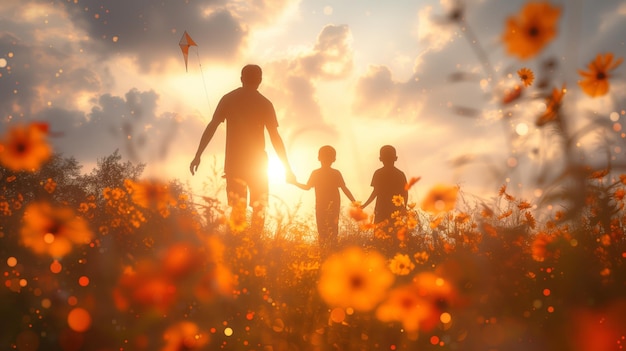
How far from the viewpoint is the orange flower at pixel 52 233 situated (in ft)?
10.1

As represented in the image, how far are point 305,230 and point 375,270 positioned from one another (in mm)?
1566

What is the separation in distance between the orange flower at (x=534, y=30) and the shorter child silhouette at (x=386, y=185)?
6.29 m

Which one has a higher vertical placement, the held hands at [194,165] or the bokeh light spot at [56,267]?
the held hands at [194,165]

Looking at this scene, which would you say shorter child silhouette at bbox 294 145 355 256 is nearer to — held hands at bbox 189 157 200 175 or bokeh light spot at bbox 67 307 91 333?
held hands at bbox 189 157 200 175

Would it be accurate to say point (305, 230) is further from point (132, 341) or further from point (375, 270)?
point (132, 341)

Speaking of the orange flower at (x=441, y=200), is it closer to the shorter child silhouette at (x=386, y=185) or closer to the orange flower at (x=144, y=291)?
the orange flower at (x=144, y=291)

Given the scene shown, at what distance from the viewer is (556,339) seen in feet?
8.41

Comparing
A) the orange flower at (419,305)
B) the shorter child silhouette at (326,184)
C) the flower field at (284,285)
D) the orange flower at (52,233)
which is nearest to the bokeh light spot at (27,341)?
the flower field at (284,285)

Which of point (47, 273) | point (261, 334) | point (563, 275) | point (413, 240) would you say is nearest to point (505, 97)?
point (261, 334)

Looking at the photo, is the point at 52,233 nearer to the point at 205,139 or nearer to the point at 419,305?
the point at 419,305

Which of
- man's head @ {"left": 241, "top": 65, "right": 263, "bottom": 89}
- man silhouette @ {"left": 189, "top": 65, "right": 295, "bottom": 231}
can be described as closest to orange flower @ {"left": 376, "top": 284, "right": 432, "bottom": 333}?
man silhouette @ {"left": 189, "top": 65, "right": 295, "bottom": 231}

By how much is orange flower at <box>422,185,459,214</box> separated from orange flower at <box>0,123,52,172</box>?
2.95 metres

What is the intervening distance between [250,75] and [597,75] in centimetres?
462

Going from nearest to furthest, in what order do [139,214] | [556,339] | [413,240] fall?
[556,339] → [139,214] → [413,240]
